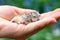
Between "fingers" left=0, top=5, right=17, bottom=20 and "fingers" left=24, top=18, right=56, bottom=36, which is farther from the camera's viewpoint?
"fingers" left=0, top=5, right=17, bottom=20

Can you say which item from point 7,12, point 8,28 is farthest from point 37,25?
point 7,12

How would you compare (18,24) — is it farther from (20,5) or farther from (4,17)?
(20,5)

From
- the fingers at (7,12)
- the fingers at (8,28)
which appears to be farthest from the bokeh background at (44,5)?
the fingers at (8,28)

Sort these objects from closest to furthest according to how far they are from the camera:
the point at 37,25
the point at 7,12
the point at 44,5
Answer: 1. the point at 37,25
2. the point at 7,12
3. the point at 44,5

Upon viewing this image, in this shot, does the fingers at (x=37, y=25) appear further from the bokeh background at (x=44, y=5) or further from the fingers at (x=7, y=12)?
the bokeh background at (x=44, y=5)

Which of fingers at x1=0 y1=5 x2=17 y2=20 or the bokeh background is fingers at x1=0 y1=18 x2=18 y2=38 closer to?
fingers at x1=0 y1=5 x2=17 y2=20

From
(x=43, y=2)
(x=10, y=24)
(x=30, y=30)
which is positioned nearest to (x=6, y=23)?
(x=10, y=24)

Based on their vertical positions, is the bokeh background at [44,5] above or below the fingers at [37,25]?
above

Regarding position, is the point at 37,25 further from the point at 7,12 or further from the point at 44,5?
the point at 44,5

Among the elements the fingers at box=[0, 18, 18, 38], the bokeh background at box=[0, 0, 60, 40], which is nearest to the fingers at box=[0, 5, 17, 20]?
the fingers at box=[0, 18, 18, 38]

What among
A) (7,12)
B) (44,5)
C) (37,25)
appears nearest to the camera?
(37,25)

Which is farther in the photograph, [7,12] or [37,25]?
[7,12]
